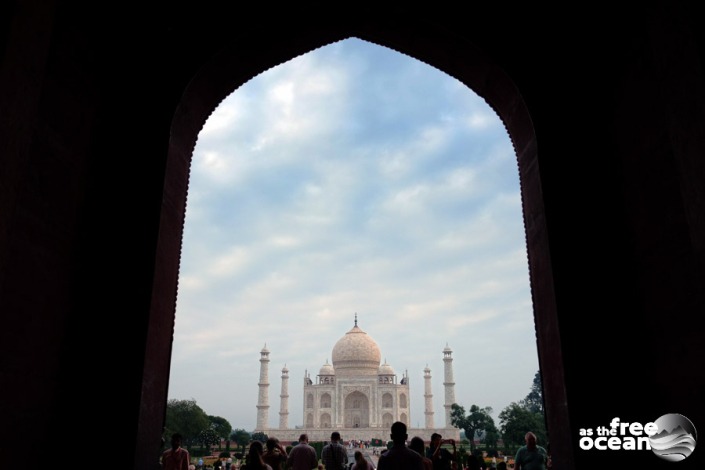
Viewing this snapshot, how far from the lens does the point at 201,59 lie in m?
4.58

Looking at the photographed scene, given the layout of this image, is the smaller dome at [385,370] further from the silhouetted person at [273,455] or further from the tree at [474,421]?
the silhouetted person at [273,455]

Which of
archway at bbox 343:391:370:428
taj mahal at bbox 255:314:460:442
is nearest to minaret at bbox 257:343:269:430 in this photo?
taj mahal at bbox 255:314:460:442

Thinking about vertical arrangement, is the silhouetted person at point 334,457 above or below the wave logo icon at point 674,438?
below

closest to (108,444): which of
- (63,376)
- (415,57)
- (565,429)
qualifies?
(63,376)

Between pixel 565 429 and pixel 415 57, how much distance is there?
3.56 metres

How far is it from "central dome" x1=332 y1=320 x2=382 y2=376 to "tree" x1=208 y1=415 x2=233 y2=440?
11402 millimetres

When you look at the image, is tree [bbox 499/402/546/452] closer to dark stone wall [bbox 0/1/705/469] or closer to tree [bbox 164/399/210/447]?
tree [bbox 164/399/210/447]

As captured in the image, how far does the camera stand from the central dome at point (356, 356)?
1602 inches

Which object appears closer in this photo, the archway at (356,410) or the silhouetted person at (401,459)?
the silhouetted person at (401,459)

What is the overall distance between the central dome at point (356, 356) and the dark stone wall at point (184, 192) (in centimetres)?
3719

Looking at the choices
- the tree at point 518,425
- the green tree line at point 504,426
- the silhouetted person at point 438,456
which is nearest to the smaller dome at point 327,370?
the green tree line at point 504,426

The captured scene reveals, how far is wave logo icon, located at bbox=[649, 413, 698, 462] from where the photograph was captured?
124 inches

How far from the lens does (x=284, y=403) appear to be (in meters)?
42.1

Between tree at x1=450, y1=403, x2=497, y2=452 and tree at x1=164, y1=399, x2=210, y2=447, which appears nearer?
tree at x1=164, y1=399, x2=210, y2=447
